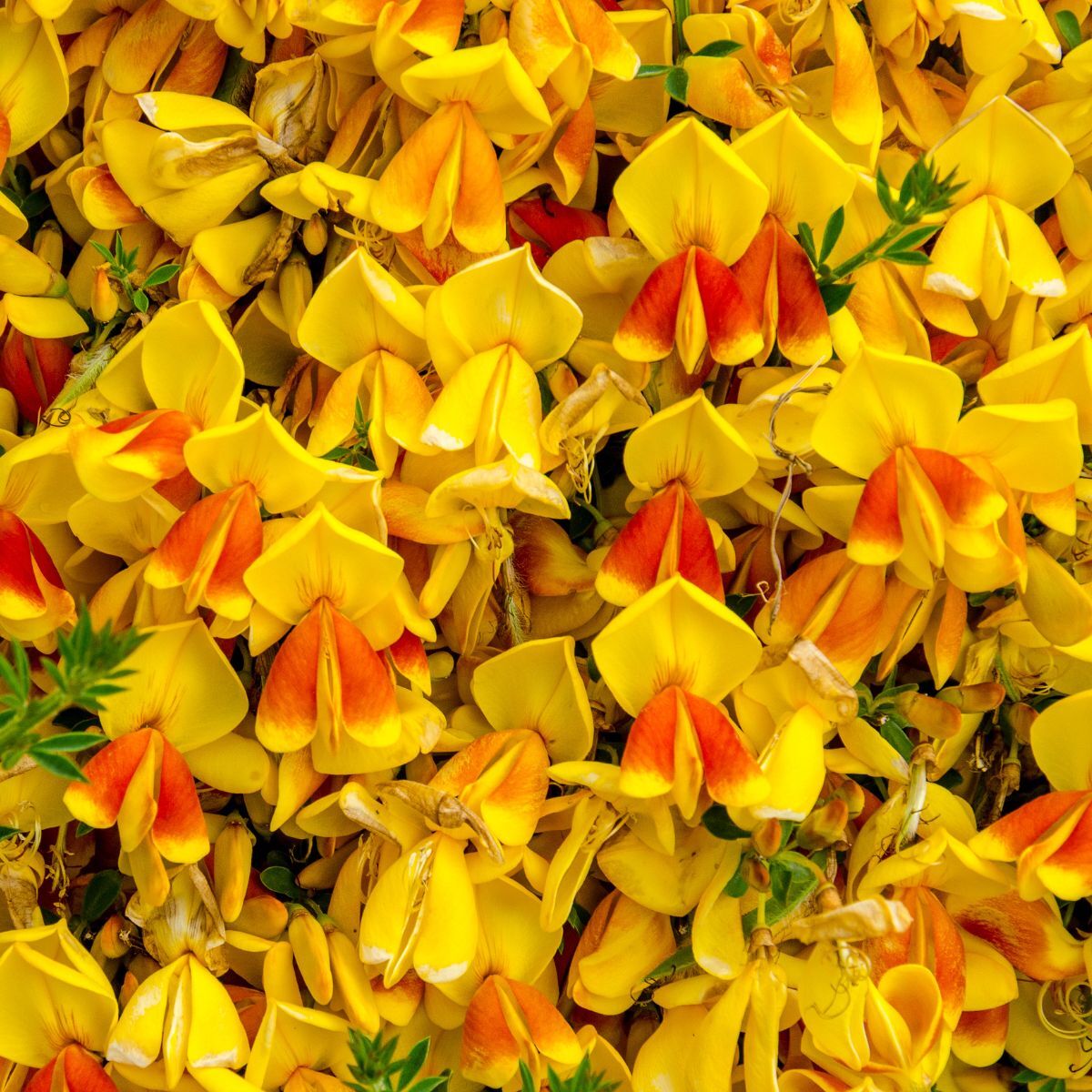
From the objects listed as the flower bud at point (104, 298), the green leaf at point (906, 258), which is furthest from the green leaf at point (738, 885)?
the flower bud at point (104, 298)

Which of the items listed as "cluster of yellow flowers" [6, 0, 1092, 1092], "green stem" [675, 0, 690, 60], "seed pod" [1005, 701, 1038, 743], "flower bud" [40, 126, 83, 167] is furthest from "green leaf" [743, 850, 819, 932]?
"flower bud" [40, 126, 83, 167]

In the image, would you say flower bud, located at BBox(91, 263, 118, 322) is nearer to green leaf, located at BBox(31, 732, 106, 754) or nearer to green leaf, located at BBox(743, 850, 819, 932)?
green leaf, located at BBox(31, 732, 106, 754)

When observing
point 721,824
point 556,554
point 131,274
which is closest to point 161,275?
point 131,274

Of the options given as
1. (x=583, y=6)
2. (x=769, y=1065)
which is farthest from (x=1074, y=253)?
(x=769, y=1065)

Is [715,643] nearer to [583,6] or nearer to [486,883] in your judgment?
[486,883]

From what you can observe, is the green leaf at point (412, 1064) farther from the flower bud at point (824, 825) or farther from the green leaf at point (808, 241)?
the green leaf at point (808, 241)

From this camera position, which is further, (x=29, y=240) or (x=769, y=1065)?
(x=29, y=240)

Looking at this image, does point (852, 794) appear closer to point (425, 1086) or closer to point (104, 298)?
point (425, 1086)

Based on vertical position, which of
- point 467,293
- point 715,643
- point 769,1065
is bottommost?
point 769,1065
